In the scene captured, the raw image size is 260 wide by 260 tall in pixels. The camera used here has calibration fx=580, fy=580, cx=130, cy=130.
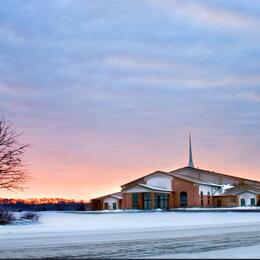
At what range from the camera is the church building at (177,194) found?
83.4 metres

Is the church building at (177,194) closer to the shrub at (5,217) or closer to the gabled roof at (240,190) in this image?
the gabled roof at (240,190)

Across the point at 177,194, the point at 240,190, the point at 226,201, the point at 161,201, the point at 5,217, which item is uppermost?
the point at 240,190

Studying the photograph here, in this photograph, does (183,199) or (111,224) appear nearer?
(111,224)

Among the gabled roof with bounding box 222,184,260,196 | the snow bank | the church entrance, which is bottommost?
the snow bank

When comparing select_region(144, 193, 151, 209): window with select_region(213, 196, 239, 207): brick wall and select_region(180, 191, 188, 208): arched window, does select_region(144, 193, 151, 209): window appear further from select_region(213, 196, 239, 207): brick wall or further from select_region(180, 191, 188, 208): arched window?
select_region(213, 196, 239, 207): brick wall

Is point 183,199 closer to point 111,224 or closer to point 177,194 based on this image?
point 177,194

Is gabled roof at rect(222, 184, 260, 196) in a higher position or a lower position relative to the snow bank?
higher

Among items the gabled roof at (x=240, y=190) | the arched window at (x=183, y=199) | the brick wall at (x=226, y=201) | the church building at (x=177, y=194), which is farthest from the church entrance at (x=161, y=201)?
the gabled roof at (x=240, y=190)

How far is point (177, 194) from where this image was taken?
8500cm

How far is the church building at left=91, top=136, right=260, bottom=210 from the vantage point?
274 ft

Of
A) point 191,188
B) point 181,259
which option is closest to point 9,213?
point 181,259

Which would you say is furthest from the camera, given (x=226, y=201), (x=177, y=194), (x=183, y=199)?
(x=226, y=201)

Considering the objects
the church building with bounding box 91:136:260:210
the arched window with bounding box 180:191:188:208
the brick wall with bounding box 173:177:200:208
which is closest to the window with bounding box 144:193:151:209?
the church building with bounding box 91:136:260:210

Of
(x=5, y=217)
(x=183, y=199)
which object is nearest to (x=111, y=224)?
(x=5, y=217)
